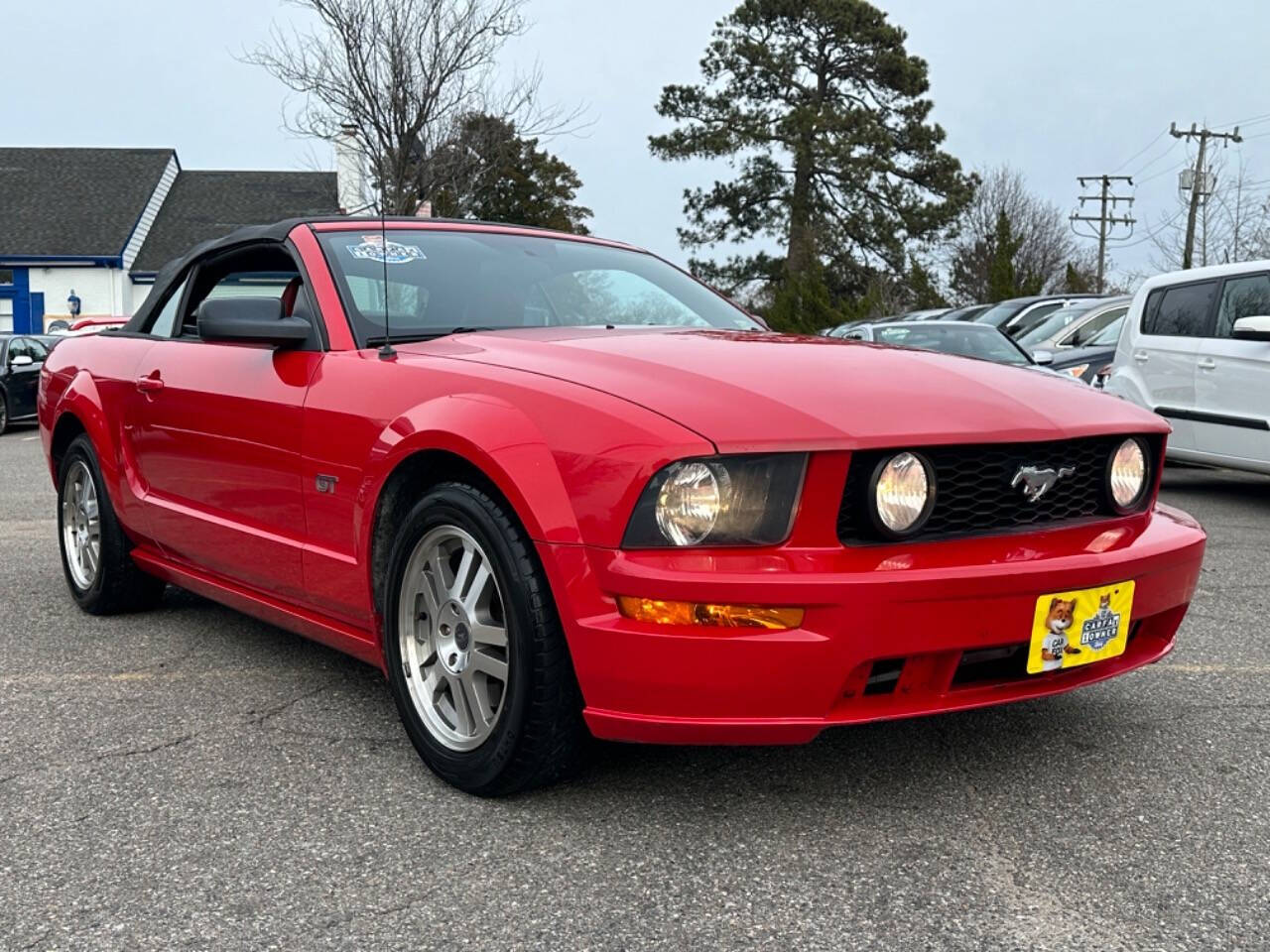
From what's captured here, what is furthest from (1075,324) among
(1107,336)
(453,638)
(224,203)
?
(224,203)

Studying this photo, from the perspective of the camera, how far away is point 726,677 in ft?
8.44

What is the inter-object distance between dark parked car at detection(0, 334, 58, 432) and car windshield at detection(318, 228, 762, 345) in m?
13.8

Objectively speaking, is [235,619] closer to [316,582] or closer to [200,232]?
[316,582]

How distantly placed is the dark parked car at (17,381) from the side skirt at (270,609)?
13.0 m

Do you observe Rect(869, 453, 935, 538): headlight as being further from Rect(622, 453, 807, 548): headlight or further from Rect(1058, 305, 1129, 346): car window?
Rect(1058, 305, 1129, 346): car window

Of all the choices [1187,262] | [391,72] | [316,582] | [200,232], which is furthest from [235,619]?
[1187,262]

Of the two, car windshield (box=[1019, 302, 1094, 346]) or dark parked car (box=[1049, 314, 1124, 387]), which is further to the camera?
car windshield (box=[1019, 302, 1094, 346])

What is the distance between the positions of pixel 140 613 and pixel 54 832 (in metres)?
2.32

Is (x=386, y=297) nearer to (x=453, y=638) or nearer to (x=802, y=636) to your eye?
(x=453, y=638)

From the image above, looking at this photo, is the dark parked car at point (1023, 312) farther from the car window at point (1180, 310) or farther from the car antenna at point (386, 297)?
the car antenna at point (386, 297)

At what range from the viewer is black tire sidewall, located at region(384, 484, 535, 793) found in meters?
2.77

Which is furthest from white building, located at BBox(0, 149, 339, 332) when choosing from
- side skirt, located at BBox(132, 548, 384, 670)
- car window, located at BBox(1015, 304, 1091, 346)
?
side skirt, located at BBox(132, 548, 384, 670)

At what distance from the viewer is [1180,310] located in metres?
8.65

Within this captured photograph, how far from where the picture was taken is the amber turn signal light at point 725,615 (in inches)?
101
